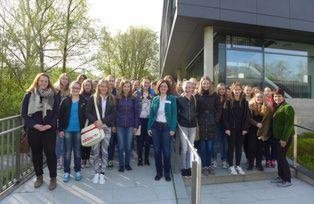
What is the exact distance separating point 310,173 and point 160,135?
357 centimetres

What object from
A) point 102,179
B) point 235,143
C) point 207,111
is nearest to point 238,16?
point 235,143

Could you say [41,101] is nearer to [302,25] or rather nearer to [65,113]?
[65,113]

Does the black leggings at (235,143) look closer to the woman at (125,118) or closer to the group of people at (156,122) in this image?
the group of people at (156,122)

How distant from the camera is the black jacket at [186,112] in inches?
286

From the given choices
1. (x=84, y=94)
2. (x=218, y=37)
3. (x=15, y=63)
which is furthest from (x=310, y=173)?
(x=15, y=63)

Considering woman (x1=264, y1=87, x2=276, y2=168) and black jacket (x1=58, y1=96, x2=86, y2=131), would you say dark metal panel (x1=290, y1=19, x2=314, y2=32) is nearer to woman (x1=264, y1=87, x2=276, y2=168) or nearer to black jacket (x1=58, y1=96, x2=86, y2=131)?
woman (x1=264, y1=87, x2=276, y2=168)

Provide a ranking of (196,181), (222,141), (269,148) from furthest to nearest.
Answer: (269,148) → (222,141) → (196,181)

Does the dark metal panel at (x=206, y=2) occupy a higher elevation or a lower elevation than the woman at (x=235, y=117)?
higher

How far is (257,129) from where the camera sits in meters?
8.33

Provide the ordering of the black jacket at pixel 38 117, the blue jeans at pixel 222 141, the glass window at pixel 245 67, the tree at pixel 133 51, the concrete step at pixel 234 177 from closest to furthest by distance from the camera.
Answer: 1. the black jacket at pixel 38 117
2. the concrete step at pixel 234 177
3. the blue jeans at pixel 222 141
4. the glass window at pixel 245 67
5. the tree at pixel 133 51

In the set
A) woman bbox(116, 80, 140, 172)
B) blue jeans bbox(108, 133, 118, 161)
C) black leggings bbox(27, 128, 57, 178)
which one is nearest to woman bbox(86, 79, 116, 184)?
woman bbox(116, 80, 140, 172)

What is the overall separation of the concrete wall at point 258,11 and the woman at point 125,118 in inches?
242

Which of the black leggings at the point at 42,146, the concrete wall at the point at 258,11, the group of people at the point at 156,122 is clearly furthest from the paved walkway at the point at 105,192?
the concrete wall at the point at 258,11

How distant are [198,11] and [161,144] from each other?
716cm
